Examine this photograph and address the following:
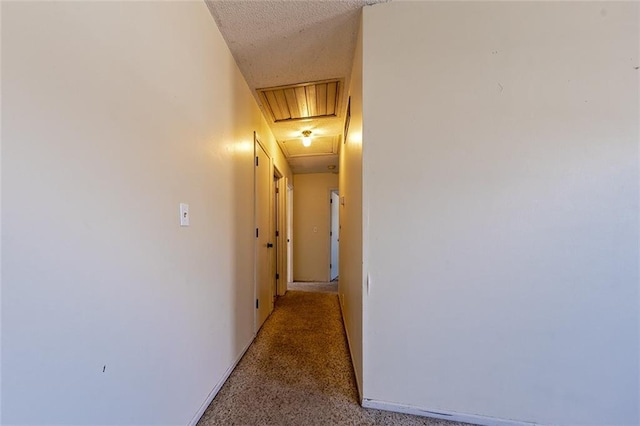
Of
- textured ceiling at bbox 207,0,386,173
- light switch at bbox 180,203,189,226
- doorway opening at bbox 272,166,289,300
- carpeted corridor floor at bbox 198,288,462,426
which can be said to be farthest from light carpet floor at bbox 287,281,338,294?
light switch at bbox 180,203,189,226

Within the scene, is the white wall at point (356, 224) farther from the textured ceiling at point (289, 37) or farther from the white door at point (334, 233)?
the white door at point (334, 233)

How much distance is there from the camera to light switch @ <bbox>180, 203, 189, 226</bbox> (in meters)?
1.18

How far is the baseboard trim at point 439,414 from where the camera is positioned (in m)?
1.29

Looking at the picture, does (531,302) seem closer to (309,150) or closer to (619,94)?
(619,94)

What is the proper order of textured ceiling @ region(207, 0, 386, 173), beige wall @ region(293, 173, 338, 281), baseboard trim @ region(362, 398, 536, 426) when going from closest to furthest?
baseboard trim @ region(362, 398, 536, 426) → textured ceiling @ region(207, 0, 386, 173) → beige wall @ region(293, 173, 338, 281)

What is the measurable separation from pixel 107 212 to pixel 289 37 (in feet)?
5.28

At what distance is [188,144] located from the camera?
123cm

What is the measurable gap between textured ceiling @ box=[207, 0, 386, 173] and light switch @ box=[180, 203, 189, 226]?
1.23 metres

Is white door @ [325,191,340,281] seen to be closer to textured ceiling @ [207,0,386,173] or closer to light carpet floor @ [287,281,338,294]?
light carpet floor @ [287,281,338,294]

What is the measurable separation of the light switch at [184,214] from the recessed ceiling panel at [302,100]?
5.08 feet

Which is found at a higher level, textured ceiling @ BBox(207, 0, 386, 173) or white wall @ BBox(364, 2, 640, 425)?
textured ceiling @ BBox(207, 0, 386, 173)

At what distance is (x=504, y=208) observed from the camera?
130 centimetres

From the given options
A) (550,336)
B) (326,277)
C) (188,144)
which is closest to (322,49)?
(188,144)

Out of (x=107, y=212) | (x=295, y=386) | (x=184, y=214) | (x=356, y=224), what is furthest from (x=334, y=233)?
(x=107, y=212)
